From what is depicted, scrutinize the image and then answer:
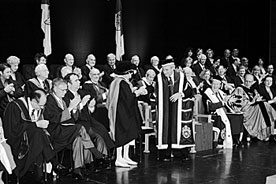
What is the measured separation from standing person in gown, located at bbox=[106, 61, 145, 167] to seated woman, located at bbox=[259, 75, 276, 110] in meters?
3.25

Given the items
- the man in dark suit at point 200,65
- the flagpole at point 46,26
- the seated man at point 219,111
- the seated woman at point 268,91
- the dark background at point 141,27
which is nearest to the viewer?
the seated man at point 219,111

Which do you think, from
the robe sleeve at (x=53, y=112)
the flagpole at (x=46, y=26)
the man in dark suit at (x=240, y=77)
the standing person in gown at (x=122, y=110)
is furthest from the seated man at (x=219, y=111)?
the robe sleeve at (x=53, y=112)

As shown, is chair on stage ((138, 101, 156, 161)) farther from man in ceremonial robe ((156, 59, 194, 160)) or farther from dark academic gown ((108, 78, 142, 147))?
dark academic gown ((108, 78, 142, 147))

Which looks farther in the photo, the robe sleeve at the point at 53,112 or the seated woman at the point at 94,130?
the seated woman at the point at 94,130

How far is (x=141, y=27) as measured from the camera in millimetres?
10422

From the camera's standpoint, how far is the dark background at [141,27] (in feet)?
27.3

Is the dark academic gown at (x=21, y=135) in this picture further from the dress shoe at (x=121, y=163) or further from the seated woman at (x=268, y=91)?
the seated woman at (x=268, y=91)

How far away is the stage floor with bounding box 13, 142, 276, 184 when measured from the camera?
550cm

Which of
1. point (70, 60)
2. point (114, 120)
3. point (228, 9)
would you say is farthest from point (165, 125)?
point (228, 9)

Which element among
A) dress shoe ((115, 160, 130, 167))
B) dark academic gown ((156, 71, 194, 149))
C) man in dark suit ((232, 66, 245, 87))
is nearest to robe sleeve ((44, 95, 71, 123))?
dress shoe ((115, 160, 130, 167))

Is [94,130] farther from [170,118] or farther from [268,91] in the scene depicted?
[268,91]

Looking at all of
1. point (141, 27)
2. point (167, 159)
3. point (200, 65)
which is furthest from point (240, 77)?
point (167, 159)

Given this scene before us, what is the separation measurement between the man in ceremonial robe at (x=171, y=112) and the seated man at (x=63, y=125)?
4.74 ft

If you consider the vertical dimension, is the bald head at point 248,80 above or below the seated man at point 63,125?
above
